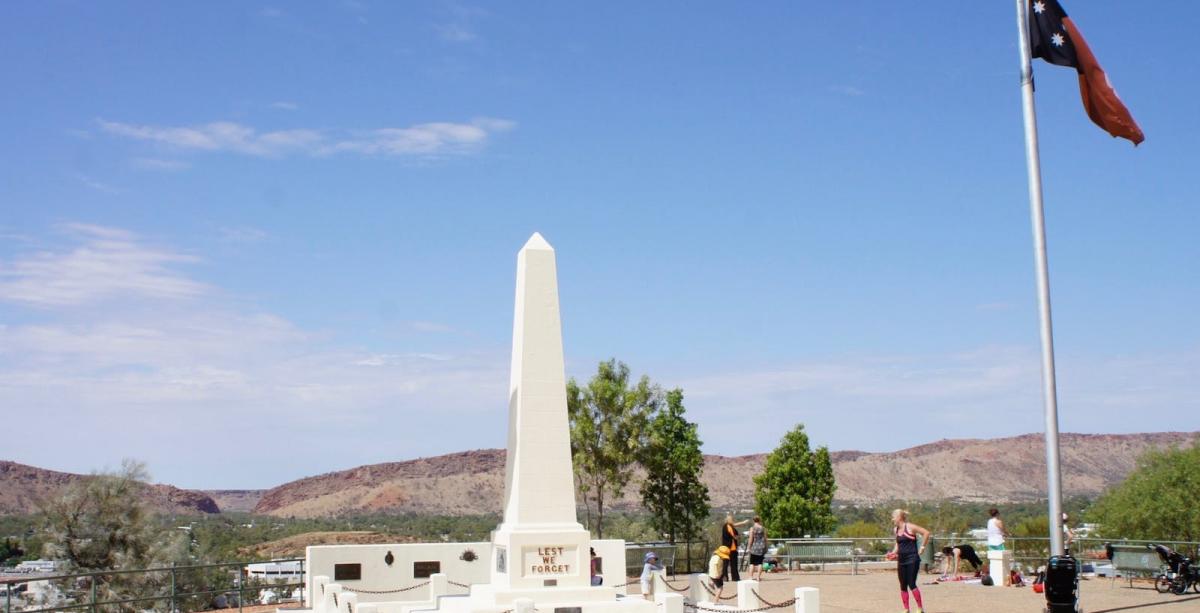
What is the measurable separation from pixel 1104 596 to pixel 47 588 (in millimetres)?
30812

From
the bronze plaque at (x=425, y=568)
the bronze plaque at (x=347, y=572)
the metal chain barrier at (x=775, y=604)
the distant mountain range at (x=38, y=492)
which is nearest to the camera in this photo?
the metal chain barrier at (x=775, y=604)

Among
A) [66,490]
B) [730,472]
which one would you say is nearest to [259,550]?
[66,490]

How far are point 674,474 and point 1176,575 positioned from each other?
18.5 m

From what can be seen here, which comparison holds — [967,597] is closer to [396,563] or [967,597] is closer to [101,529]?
[396,563]

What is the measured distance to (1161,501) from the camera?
4606 centimetres

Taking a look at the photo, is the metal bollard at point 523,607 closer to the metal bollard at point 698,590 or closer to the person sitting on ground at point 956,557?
the metal bollard at point 698,590

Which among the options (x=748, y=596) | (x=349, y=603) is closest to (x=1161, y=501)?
(x=748, y=596)

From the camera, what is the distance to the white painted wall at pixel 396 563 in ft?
76.2

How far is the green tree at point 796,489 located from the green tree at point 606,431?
595 centimetres

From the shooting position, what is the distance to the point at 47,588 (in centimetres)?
3522

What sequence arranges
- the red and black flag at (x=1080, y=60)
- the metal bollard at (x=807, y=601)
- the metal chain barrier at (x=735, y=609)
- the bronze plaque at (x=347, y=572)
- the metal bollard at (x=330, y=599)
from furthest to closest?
the bronze plaque at (x=347, y=572) → the metal bollard at (x=330, y=599) → the red and black flag at (x=1080, y=60) → the metal chain barrier at (x=735, y=609) → the metal bollard at (x=807, y=601)

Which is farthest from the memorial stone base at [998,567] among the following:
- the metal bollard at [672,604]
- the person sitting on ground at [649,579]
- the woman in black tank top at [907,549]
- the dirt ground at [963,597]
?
the metal bollard at [672,604]

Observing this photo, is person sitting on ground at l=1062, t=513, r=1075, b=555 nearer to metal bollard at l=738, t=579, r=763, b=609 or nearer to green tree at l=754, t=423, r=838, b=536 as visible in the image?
metal bollard at l=738, t=579, r=763, b=609

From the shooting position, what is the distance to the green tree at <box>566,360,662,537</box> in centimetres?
3497
